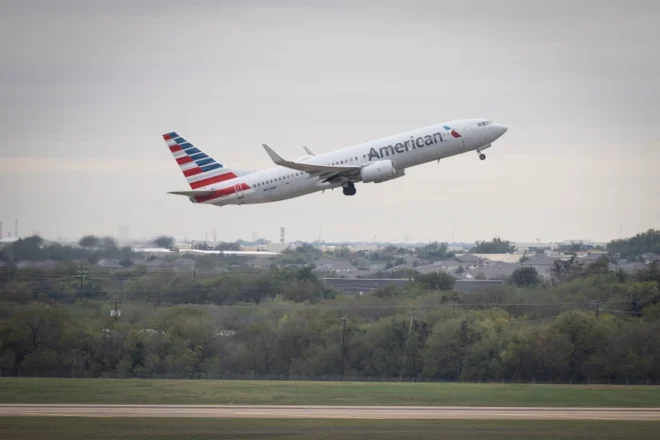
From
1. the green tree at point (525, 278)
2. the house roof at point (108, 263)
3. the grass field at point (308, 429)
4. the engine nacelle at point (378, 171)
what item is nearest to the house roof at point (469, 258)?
the green tree at point (525, 278)

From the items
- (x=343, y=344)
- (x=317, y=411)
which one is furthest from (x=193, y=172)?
(x=317, y=411)

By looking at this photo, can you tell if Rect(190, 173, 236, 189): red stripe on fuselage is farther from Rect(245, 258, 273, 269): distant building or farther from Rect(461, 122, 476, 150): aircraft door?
Rect(245, 258, 273, 269): distant building

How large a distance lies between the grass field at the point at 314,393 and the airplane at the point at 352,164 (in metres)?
13.8

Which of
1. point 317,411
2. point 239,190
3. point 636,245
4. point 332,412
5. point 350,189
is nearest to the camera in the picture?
point 332,412

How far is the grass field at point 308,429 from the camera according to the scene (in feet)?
165

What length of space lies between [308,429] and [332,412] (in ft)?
18.7

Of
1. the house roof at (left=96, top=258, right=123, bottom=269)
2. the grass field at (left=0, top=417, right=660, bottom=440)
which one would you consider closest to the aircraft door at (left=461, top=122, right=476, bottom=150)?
the grass field at (left=0, top=417, right=660, bottom=440)

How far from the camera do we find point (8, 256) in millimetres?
93375

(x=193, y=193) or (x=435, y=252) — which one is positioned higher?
(x=193, y=193)

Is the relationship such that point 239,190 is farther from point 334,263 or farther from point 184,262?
point 334,263

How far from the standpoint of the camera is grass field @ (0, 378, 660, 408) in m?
62.2

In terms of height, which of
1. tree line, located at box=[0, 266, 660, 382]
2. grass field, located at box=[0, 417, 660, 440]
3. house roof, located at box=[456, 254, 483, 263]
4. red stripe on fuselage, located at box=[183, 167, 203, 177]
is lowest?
grass field, located at box=[0, 417, 660, 440]

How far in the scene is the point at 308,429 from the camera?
52.2 m

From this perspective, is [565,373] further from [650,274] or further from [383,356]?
[650,274]
